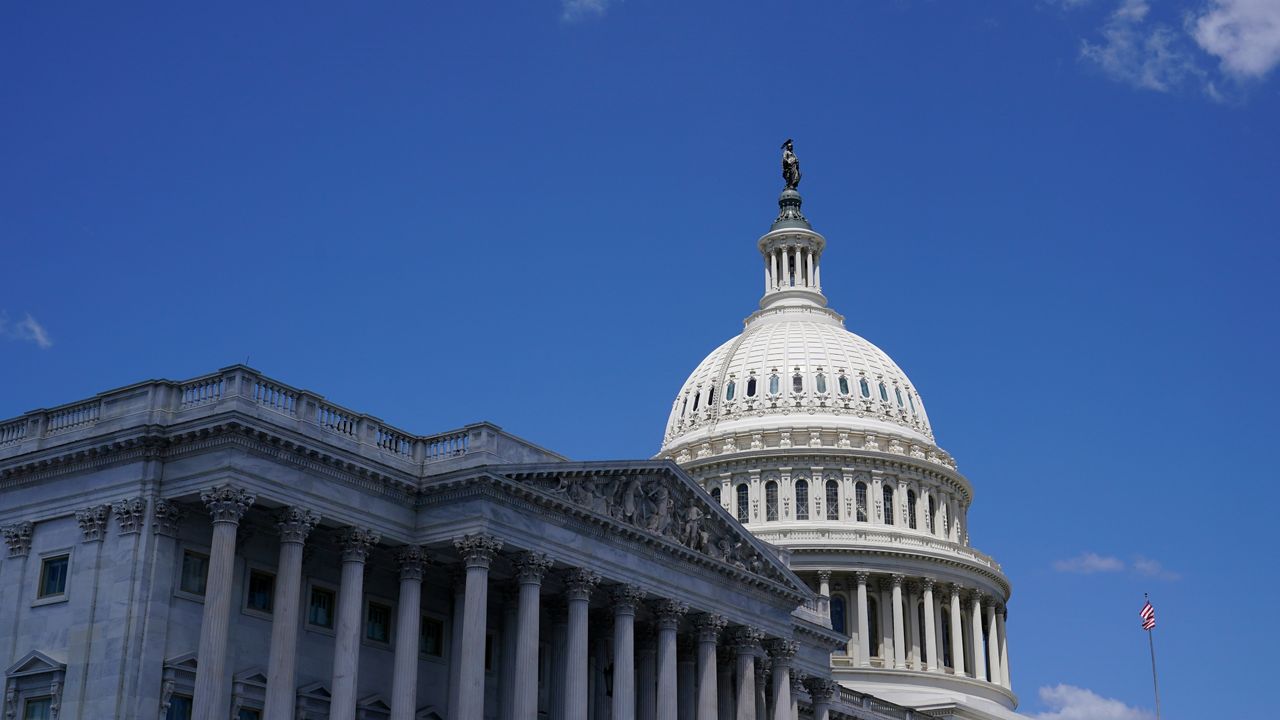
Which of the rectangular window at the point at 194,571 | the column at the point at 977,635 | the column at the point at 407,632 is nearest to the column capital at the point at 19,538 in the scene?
the rectangular window at the point at 194,571

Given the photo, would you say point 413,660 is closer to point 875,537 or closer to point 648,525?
point 648,525

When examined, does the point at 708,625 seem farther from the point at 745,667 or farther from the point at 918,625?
the point at 918,625

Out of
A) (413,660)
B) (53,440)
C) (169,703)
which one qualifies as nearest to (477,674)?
(413,660)

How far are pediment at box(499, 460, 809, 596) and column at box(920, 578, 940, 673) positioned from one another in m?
49.5

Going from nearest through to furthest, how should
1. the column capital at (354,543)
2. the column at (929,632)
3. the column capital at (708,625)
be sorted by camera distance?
the column capital at (354,543) < the column capital at (708,625) < the column at (929,632)

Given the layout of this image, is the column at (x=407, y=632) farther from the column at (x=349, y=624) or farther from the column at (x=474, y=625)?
the column at (x=474, y=625)

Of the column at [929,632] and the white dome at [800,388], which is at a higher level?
the white dome at [800,388]

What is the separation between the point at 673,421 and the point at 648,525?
73303 mm

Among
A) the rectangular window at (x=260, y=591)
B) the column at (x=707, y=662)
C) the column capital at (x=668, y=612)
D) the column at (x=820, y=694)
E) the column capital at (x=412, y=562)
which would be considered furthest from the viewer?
the column at (x=820, y=694)

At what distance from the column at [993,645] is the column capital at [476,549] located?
7942 centimetres

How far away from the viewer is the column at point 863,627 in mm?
119000

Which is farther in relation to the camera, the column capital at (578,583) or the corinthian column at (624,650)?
the corinthian column at (624,650)

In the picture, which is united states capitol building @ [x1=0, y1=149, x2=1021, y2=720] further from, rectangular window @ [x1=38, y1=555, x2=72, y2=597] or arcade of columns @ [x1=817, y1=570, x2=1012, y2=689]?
arcade of columns @ [x1=817, y1=570, x2=1012, y2=689]

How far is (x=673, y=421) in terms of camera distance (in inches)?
5472
